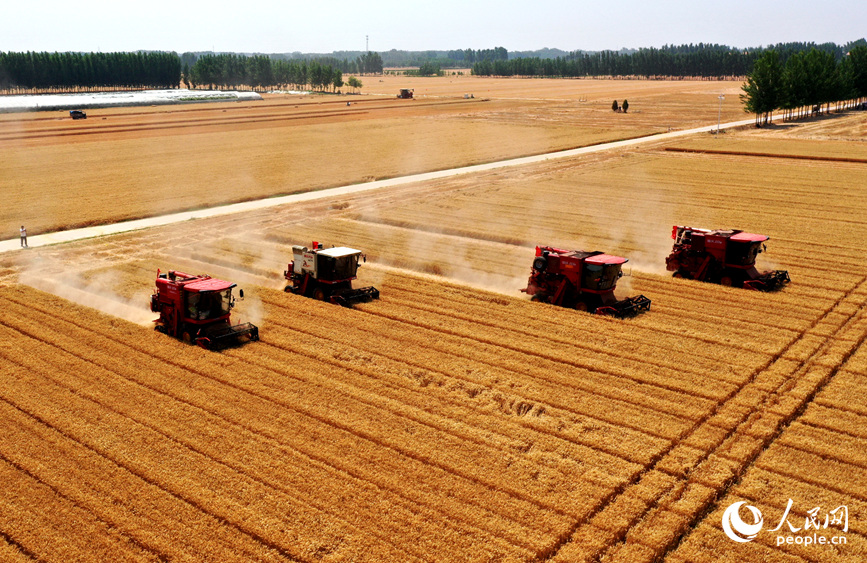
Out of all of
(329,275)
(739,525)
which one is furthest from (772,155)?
(739,525)

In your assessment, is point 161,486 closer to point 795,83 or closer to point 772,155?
point 772,155

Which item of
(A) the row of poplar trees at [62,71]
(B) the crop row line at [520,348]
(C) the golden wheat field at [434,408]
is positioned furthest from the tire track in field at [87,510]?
(A) the row of poplar trees at [62,71]

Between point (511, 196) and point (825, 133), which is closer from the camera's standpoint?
point (511, 196)

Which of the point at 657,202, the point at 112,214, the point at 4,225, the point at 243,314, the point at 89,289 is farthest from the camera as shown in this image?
the point at 657,202

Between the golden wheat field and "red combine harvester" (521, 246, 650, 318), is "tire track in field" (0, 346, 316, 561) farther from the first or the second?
"red combine harvester" (521, 246, 650, 318)

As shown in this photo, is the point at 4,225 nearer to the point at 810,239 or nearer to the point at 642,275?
the point at 642,275

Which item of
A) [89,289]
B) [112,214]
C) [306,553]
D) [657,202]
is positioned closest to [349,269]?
[89,289]

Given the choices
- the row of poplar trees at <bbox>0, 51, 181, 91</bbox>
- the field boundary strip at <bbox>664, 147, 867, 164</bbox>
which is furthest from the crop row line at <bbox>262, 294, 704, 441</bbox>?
the row of poplar trees at <bbox>0, 51, 181, 91</bbox>
